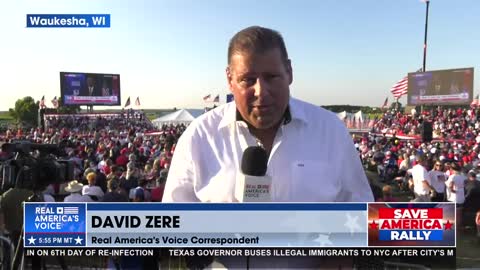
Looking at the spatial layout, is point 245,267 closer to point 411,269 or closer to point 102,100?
point 411,269

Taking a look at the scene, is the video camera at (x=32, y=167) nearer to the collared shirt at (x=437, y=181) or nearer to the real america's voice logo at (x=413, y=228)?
the real america's voice logo at (x=413, y=228)

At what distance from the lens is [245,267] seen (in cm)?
235

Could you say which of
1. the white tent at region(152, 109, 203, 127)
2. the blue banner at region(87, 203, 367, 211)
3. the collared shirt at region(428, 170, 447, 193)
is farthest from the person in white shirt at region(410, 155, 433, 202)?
the white tent at region(152, 109, 203, 127)

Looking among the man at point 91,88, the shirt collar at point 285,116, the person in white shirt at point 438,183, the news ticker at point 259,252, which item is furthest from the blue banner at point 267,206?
the man at point 91,88

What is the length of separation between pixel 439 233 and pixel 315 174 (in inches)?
52.7

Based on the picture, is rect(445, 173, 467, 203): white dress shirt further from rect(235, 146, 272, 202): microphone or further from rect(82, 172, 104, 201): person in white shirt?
rect(235, 146, 272, 202): microphone

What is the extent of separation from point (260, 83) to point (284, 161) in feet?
1.32

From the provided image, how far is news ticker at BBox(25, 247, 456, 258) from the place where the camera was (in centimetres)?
243

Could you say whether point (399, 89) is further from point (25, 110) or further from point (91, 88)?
point (25, 110)

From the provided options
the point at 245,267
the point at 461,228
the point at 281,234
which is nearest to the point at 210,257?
the point at 245,267

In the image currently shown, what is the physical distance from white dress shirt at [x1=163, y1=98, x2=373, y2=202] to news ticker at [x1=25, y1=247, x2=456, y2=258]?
0.44 m

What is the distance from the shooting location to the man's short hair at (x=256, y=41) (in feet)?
6.29

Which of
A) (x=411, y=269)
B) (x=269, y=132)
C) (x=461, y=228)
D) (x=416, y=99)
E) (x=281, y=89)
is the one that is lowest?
(x=461, y=228)

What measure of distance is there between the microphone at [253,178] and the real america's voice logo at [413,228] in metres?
1.11
